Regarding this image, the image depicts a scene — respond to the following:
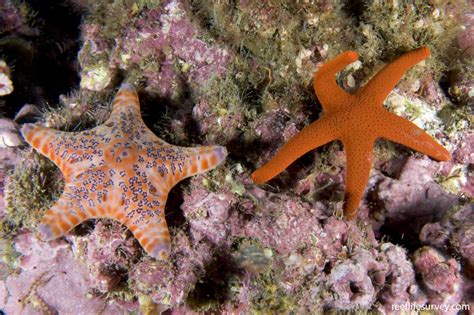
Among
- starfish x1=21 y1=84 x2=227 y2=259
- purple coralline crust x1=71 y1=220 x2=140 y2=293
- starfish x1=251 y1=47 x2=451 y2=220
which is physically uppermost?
starfish x1=251 y1=47 x2=451 y2=220

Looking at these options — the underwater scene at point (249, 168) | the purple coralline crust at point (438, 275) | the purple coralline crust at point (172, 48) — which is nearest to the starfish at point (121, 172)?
the underwater scene at point (249, 168)

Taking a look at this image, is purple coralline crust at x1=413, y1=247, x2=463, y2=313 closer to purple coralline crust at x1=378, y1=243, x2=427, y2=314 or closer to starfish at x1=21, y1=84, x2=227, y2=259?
purple coralline crust at x1=378, y1=243, x2=427, y2=314

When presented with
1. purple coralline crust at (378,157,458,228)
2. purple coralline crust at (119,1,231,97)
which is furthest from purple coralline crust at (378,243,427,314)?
purple coralline crust at (119,1,231,97)

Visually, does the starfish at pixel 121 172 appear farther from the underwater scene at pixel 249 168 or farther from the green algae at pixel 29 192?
the green algae at pixel 29 192

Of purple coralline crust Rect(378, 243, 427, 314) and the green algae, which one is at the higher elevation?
the green algae

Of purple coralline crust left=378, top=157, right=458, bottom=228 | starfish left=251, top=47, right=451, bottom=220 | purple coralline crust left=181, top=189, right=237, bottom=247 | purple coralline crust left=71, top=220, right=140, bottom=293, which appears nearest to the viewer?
purple coralline crust left=71, top=220, right=140, bottom=293

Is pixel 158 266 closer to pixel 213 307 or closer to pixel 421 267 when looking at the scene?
pixel 213 307

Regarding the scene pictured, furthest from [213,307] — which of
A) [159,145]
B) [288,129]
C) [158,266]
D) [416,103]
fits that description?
[416,103]
